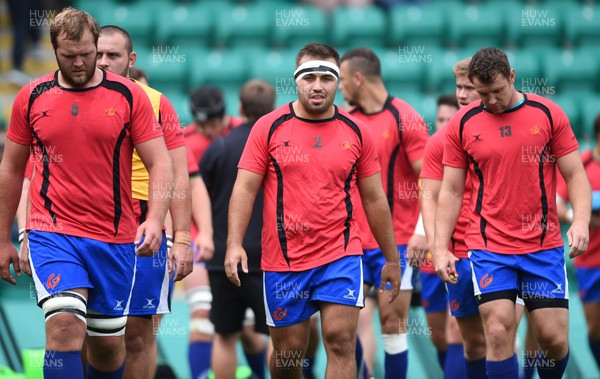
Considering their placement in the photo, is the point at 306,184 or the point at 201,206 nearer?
the point at 306,184

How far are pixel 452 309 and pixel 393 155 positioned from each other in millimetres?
1529

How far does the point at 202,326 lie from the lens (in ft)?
32.6

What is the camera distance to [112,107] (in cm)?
673

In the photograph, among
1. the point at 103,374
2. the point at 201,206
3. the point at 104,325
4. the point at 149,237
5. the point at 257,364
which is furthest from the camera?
the point at 257,364

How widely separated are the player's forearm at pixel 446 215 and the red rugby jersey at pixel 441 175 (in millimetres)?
385

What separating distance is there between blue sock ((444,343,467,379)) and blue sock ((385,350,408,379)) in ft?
1.19

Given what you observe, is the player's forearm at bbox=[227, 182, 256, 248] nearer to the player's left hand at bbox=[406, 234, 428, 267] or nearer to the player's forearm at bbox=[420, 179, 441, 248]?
the player's forearm at bbox=[420, 179, 441, 248]

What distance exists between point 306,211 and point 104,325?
1.46m

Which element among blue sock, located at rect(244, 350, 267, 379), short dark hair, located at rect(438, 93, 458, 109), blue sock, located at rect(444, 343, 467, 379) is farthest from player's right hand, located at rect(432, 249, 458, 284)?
blue sock, located at rect(244, 350, 267, 379)

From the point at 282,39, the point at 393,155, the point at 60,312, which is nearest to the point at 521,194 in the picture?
the point at 393,155

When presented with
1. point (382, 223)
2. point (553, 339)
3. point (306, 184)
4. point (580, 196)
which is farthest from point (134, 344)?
point (580, 196)

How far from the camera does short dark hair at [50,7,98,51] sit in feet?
21.2

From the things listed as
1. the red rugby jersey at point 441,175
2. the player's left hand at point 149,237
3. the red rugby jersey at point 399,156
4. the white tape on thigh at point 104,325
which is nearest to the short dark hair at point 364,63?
the red rugby jersey at point 399,156

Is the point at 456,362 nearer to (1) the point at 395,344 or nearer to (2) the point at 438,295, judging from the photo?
(1) the point at 395,344
